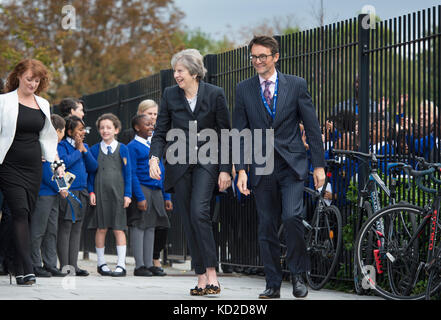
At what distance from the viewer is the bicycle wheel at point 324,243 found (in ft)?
28.0

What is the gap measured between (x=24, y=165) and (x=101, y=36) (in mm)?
38556

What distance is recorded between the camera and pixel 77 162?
1062cm

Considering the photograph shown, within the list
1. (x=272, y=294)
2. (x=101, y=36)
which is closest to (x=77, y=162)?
(x=272, y=294)

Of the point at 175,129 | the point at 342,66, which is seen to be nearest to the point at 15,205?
the point at 175,129

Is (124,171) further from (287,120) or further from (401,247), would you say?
(401,247)

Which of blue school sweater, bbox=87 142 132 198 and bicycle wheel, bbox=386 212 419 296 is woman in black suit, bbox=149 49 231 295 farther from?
blue school sweater, bbox=87 142 132 198

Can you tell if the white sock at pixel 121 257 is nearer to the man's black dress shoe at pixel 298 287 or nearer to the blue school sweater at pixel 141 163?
the blue school sweater at pixel 141 163

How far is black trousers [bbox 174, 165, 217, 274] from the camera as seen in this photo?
24.9 feet

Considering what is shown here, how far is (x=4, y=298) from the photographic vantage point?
7.37 metres

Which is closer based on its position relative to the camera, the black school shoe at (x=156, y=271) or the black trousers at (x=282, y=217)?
the black trousers at (x=282, y=217)

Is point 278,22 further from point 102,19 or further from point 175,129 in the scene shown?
point 175,129

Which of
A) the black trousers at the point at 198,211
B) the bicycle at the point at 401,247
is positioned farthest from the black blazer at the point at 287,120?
the bicycle at the point at 401,247

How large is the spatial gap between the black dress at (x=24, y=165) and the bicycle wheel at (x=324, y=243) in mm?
2788

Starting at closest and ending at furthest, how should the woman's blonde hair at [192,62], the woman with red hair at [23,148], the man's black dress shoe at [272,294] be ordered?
the man's black dress shoe at [272,294] < the woman's blonde hair at [192,62] < the woman with red hair at [23,148]
